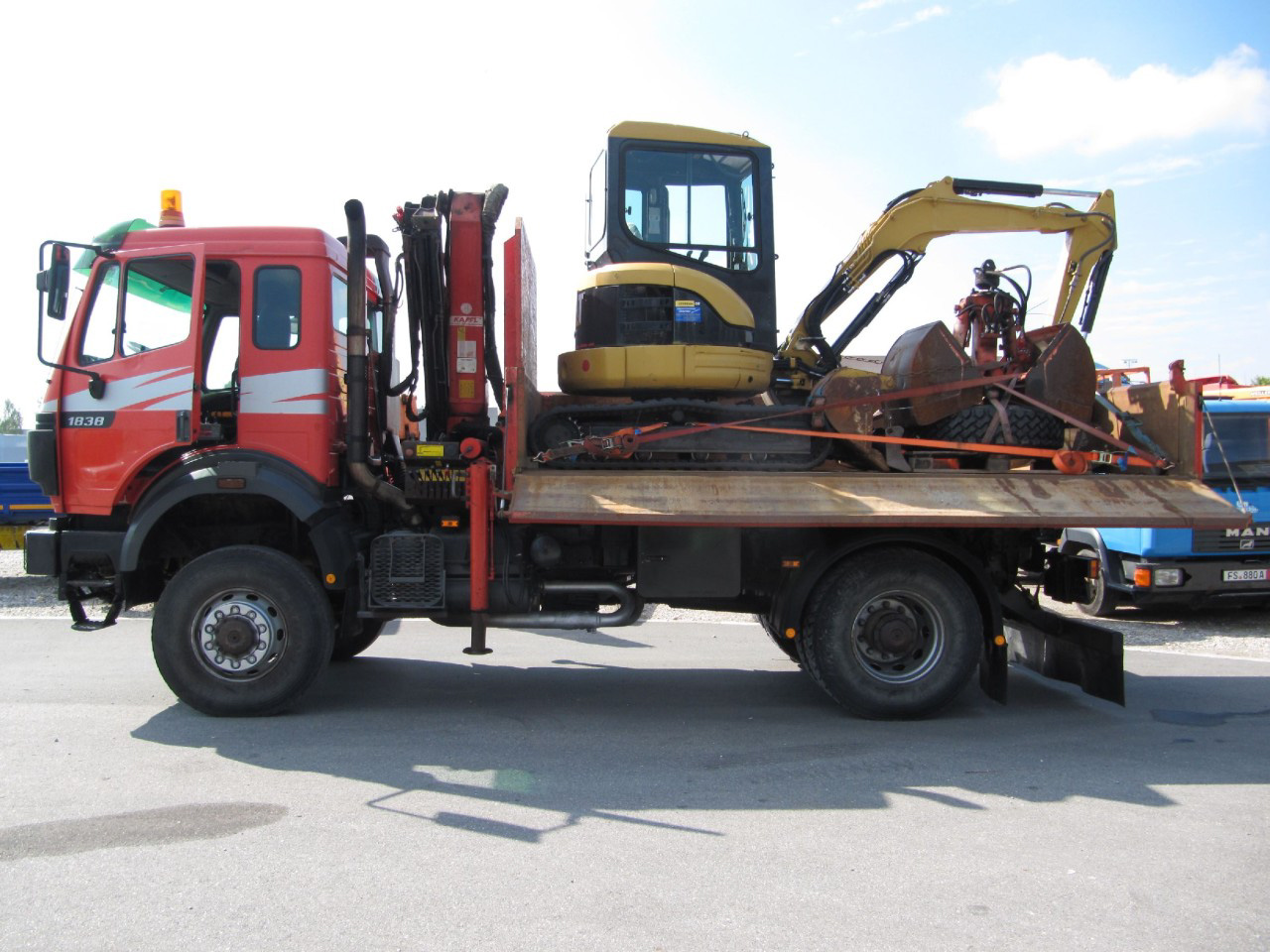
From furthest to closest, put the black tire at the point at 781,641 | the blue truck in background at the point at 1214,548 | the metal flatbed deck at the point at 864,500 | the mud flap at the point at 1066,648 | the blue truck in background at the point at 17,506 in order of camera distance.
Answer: the blue truck in background at the point at 17,506 → the blue truck in background at the point at 1214,548 → the black tire at the point at 781,641 → the mud flap at the point at 1066,648 → the metal flatbed deck at the point at 864,500

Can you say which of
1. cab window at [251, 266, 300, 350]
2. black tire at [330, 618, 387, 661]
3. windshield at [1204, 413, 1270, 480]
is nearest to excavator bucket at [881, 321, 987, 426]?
cab window at [251, 266, 300, 350]

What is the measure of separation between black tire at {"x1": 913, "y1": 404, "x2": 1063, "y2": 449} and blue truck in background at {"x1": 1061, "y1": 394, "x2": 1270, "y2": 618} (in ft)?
12.6

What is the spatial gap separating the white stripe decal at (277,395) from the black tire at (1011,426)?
14.6 feet

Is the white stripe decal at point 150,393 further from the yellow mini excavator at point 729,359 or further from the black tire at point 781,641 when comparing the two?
the black tire at point 781,641

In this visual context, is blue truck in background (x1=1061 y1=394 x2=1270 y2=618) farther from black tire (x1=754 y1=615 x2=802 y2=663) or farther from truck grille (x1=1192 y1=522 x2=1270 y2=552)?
black tire (x1=754 y1=615 x2=802 y2=663)

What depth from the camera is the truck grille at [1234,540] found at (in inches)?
394

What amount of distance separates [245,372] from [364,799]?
123 inches

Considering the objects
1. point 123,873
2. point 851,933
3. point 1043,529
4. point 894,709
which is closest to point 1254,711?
point 1043,529

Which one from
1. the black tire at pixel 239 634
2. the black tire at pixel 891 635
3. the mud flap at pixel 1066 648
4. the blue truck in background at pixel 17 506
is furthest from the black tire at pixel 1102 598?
the blue truck in background at pixel 17 506

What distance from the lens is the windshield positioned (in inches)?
404

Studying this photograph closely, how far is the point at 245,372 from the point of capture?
6.29m

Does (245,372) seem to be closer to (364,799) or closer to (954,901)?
(364,799)

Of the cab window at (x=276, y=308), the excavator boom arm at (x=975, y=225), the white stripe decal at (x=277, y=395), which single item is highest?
the excavator boom arm at (x=975, y=225)

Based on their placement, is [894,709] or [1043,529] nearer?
[894,709]
